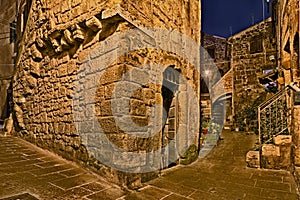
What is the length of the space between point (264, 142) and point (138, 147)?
118 inches

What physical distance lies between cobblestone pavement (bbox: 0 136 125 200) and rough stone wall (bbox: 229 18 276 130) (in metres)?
8.90

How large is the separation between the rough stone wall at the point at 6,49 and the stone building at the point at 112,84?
497 centimetres

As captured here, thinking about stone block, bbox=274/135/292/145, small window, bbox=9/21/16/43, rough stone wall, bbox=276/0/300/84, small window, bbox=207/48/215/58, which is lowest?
stone block, bbox=274/135/292/145

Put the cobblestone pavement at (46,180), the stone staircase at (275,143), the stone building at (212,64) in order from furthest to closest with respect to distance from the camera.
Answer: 1. the stone building at (212,64)
2. the stone staircase at (275,143)
3. the cobblestone pavement at (46,180)

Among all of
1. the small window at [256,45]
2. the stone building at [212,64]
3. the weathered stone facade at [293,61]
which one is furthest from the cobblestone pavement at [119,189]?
the small window at [256,45]

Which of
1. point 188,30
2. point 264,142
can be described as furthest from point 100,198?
point 188,30

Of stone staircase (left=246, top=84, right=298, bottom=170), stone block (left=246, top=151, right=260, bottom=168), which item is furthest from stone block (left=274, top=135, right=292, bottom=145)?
stone block (left=246, top=151, right=260, bottom=168)

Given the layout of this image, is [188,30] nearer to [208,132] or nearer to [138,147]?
[138,147]

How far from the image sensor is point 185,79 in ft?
15.6

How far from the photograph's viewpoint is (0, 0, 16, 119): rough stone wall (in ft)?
29.9

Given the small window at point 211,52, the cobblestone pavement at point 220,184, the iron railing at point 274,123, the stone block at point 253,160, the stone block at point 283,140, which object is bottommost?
the cobblestone pavement at point 220,184

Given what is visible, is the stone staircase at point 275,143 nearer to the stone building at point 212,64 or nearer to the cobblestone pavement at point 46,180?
the cobblestone pavement at point 46,180

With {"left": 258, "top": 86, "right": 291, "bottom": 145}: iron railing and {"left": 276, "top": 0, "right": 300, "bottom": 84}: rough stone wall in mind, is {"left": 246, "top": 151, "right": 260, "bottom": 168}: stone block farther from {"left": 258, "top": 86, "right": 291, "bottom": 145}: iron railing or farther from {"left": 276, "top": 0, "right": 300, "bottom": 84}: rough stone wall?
{"left": 276, "top": 0, "right": 300, "bottom": 84}: rough stone wall

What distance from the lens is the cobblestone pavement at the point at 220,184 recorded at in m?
2.64
